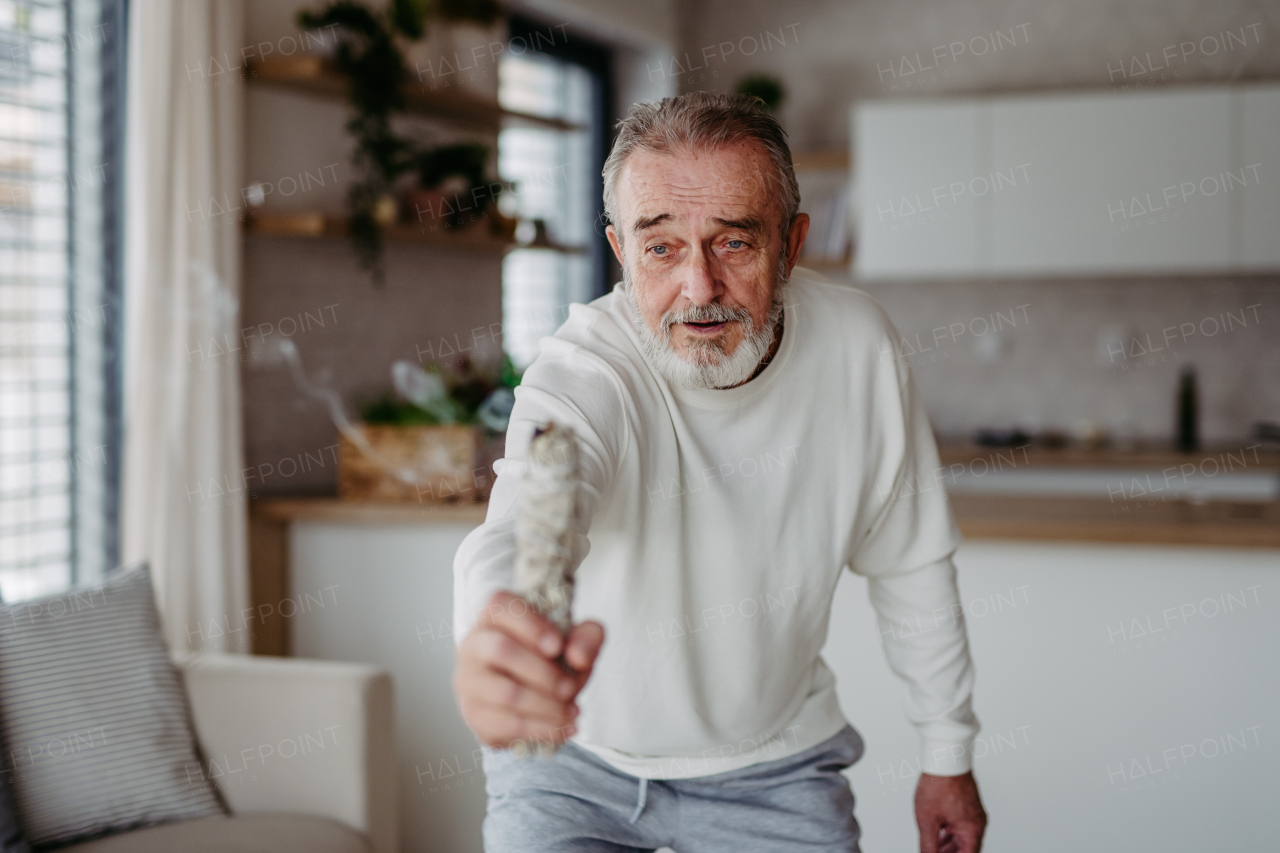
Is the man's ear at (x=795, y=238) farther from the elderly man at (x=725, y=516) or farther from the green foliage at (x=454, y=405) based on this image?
the green foliage at (x=454, y=405)

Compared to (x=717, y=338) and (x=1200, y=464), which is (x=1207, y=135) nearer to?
(x=1200, y=464)

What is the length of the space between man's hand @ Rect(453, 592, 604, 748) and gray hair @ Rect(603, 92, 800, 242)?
25.1 inches

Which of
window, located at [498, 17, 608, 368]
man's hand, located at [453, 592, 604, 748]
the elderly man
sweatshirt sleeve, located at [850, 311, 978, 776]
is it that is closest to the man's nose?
the elderly man

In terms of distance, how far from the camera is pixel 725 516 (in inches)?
50.8

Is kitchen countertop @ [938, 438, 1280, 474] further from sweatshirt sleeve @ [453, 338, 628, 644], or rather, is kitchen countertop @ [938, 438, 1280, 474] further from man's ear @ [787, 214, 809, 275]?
sweatshirt sleeve @ [453, 338, 628, 644]

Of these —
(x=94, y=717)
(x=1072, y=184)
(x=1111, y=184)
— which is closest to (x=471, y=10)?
(x=1072, y=184)

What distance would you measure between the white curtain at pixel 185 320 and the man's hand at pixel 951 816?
170 cm

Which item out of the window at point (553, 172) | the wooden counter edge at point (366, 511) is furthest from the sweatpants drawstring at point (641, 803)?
the window at point (553, 172)

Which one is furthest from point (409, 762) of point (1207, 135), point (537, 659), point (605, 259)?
point (1207, 135)

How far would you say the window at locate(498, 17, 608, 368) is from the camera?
165 inches

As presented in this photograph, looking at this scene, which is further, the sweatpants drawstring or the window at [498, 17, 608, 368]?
the window at [498, 17, 608, 368]

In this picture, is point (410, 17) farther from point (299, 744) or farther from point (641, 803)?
point (641, 803)

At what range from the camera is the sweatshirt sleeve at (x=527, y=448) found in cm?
90

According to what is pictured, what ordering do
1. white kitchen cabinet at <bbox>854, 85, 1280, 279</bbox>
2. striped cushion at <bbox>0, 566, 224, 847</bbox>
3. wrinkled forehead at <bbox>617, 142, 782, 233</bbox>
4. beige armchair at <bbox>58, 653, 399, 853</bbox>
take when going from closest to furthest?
wrinkled forehead at <bbox>617, 142, 782, 233</bbox> < striped cushion at <bbox>0, 566, 224, 847</bbox> < beige armchair at <bbox>58, 653, 399, 853</bbox> < white kitchen cabinet at <bbox>854, 85, 1280, 279</bbox>
